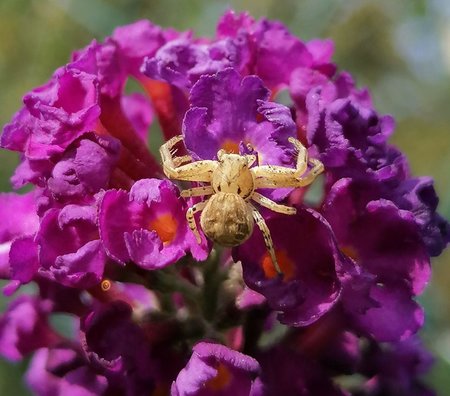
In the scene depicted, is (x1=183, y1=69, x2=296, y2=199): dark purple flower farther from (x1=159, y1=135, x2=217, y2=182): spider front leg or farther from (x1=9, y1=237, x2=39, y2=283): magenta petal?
(x1=9, y1=237, x2=39, y2=283): magenta petal

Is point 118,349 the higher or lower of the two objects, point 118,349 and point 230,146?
the lower

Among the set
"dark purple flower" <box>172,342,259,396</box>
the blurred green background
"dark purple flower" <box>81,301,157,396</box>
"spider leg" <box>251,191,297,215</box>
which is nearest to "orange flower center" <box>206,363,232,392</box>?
"dark purple flower" <box>172,342,259,396</box>

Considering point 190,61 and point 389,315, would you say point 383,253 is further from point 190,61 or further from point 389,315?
point 190,61

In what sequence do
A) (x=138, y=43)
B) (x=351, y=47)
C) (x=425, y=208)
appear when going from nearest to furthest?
(x=425, y=208) < (x=138, y=43) < (x=351, y=47)

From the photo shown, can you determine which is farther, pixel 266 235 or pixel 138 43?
pixel 138 43

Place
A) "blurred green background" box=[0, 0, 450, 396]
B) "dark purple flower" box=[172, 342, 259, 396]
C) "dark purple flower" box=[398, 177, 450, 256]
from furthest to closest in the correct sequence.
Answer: "blurred green background" box=[0, 0, 450, 396]
"dark purple flower" box=[398, 177, 450, 256]
"dark purple flower" box=[172, 342, 259, 396]

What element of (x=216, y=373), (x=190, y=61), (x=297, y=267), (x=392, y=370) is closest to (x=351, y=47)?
(x=392, y=370)

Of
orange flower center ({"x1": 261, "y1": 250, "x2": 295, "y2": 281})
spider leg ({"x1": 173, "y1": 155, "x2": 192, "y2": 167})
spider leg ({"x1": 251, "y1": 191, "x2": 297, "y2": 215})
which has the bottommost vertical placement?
orange flower center ({"x1": 261, "y1": 250, "x2": 295, "y2": 281})
